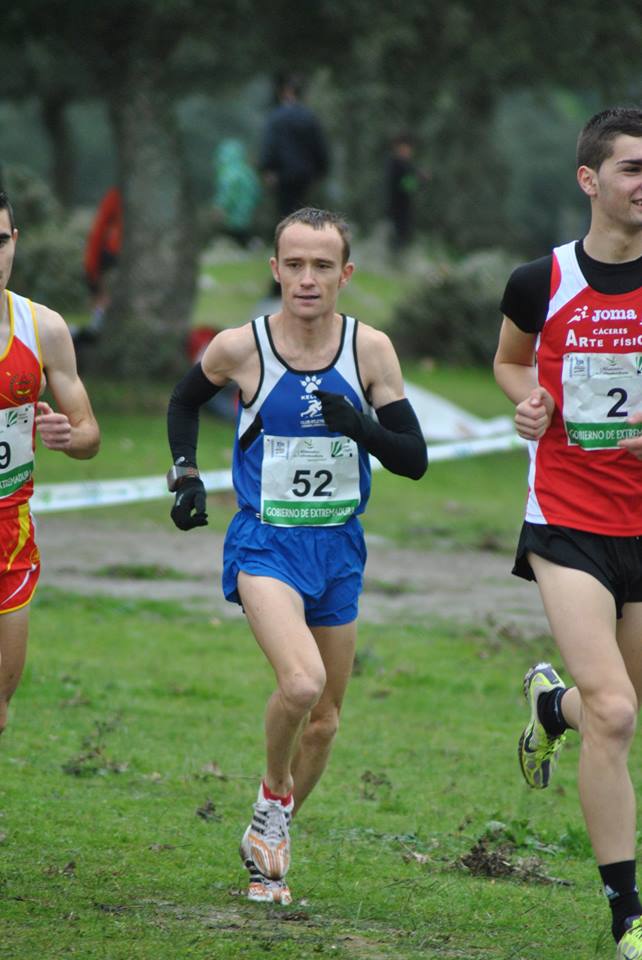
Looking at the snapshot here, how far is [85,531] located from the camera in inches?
530

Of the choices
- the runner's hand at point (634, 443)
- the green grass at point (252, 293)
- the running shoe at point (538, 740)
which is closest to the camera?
the runner's hand at point (634, 443)

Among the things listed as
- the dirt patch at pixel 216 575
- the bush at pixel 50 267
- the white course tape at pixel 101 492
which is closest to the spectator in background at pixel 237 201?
the bush at pixel 50 267

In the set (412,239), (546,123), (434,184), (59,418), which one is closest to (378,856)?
(59,418)

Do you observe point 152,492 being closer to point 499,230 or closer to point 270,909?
point 270,909

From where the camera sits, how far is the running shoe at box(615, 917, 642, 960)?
15.6 ft

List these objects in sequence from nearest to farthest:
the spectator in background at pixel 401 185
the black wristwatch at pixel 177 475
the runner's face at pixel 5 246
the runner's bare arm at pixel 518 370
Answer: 1. the runner's bare arm at pixel 518 370
2. the runner's face at pixel 5 246
3. the black wristwatch at pixel 177 475
4. the spectator in background at pixel 401 185

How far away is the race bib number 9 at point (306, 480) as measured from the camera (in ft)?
18.9

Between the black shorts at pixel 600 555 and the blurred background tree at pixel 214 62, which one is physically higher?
the blurred background tree at pixel 214 62

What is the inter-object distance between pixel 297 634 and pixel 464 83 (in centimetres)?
1517

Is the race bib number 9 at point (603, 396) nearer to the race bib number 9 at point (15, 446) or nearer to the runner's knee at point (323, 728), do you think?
the runner's knee at point (323, 728)

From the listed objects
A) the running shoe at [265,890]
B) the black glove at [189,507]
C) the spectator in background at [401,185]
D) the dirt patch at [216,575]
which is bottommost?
the running shoe at [265,890]

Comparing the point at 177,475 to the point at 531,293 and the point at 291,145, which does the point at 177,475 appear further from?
the point at 291,145

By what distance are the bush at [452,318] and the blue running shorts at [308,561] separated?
58.0 feet

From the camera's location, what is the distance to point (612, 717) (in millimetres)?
5016
